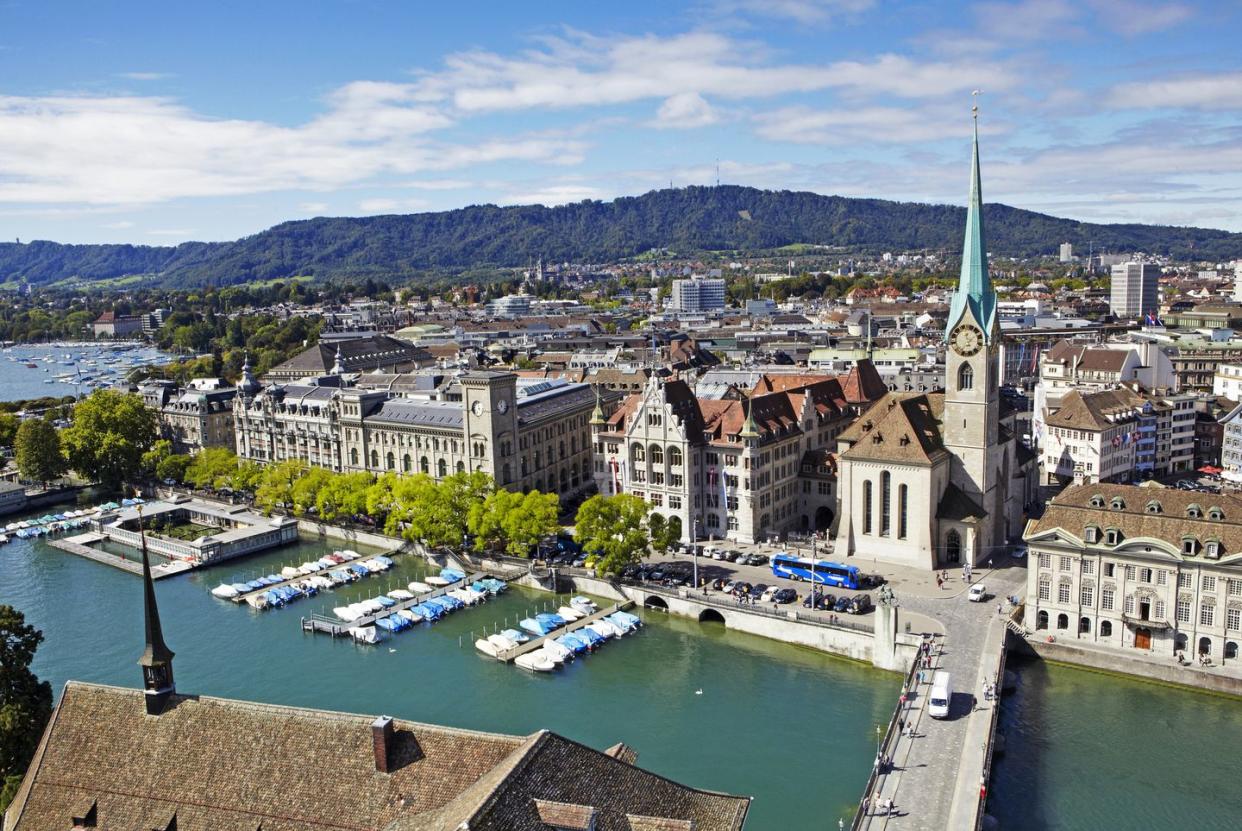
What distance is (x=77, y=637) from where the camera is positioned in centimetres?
6988

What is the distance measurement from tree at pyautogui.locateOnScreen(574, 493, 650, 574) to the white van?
82.5ft

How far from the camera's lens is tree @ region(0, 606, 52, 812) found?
38344mm

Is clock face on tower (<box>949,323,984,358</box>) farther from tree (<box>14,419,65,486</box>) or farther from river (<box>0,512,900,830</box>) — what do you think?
tree (<box>14,419,65,486</box>)

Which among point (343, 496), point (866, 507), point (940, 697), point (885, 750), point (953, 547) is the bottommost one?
point (885, 750)

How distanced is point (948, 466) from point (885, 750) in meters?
33.3

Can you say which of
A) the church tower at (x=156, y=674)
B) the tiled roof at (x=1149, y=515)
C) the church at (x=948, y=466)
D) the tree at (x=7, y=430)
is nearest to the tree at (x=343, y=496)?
the church at (x=948, y=466)

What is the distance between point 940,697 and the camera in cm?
5056

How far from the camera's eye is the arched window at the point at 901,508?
74375 mm

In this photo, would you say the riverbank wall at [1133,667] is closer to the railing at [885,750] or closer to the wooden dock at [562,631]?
the railing at [885,750]

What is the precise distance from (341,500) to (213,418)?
3769 centimetres

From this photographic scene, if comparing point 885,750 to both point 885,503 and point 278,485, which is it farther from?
point 278,485

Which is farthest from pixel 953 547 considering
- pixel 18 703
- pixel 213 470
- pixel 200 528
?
pixel 213 470

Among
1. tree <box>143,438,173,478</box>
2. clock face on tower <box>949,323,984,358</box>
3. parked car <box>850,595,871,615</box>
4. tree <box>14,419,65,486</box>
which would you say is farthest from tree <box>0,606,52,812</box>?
tree <box>14,419,65,486</box>

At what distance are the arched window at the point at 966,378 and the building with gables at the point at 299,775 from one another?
5205cm
